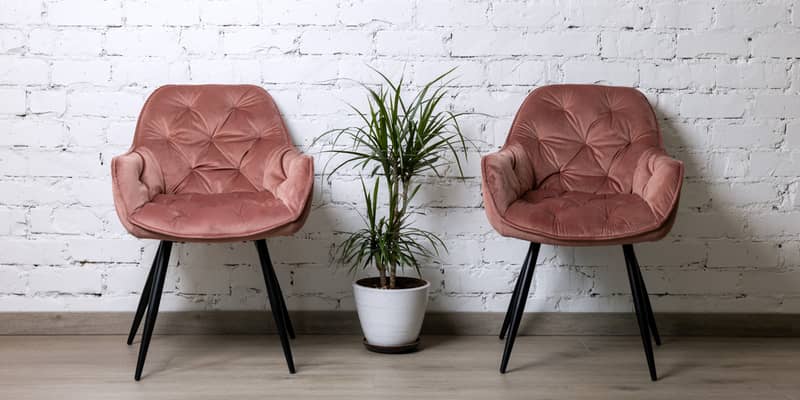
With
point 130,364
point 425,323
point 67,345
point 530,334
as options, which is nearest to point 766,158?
point 530,334

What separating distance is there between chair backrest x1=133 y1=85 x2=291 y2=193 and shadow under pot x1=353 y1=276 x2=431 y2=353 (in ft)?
1.79

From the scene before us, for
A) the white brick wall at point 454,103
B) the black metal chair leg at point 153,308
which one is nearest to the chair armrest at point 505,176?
the white brick wall at point 454,103

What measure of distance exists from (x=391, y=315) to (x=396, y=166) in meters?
0.49

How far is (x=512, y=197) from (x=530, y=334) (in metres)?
0.68

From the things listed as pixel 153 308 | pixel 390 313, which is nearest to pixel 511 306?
pixel 390 313

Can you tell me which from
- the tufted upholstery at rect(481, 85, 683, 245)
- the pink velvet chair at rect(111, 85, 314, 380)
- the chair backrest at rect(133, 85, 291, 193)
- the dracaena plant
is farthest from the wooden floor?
the chair backrest at rect(133, 85, 291, 193)

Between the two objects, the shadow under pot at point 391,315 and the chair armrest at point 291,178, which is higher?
the chair armrest at point 291,178

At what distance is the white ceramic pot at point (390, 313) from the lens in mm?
2609

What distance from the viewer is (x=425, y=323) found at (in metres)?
2.95

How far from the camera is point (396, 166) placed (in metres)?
2.65

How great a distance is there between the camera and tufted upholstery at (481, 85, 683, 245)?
2338mm

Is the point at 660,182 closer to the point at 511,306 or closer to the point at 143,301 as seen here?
the point at 511,306

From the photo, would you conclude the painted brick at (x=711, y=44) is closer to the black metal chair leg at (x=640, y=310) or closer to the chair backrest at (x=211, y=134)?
the black metal chair leg at (x=640, y=310)

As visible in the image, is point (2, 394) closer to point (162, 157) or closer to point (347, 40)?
point (162, 157)
